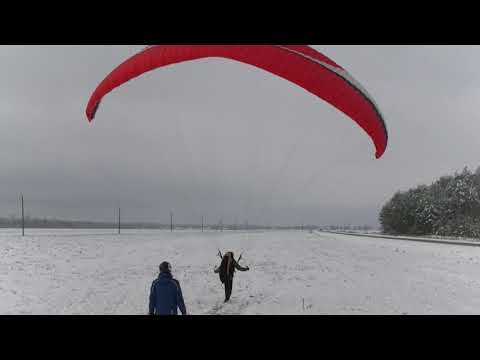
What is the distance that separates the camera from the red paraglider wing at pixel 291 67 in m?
5.01

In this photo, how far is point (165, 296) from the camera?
4.69 metres

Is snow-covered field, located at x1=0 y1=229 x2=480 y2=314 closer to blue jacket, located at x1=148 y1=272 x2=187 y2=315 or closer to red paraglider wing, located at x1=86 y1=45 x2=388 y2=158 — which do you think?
blue jacket, located at x1=148 y1=272 x2=187 y2=315

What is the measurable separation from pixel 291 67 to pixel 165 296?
3.97m

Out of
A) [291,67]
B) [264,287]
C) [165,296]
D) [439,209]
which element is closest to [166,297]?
[165,296]

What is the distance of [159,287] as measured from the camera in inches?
185

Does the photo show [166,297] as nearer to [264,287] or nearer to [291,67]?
[291,67]

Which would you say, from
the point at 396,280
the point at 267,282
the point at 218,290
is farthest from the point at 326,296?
the point at 396,280

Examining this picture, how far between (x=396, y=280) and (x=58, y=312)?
10891 mm

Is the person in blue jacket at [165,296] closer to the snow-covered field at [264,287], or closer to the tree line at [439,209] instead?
the snow-covered field at [264,287]

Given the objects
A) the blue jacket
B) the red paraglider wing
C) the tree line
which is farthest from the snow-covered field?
the tree line

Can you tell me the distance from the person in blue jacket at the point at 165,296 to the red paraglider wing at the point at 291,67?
3.12m
